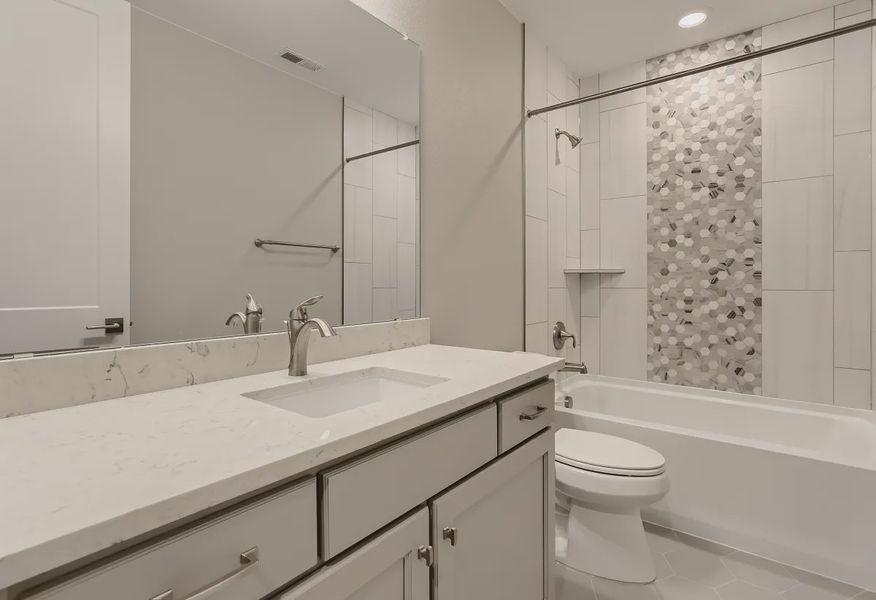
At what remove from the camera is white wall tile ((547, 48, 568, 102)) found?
2683 millimetres

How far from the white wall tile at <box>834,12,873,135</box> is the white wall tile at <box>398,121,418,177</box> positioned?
2158 millimetres

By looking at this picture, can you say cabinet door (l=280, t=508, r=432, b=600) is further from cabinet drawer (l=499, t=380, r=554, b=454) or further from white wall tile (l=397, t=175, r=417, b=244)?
white wall tile (l=397, t=175, r=417, b=244)

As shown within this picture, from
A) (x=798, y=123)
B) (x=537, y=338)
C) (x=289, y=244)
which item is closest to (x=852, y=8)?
(x=798, y=123)

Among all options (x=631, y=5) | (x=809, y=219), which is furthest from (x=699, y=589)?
(x=631, y=5)

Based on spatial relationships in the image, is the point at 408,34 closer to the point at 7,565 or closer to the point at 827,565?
the point at 7,565

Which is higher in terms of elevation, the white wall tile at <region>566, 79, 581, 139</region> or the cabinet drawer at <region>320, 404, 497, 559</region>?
the white wall tile at <region>566, 79, 581, 139</region>

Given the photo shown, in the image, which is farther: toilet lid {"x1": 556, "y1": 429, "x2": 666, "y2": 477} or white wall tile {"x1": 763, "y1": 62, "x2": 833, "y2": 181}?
white wall tile {"x1": 763, "y1": 62, "x2": 833, "y2": 181}

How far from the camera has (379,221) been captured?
1580 millimetres

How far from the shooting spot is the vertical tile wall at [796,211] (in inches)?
86.0

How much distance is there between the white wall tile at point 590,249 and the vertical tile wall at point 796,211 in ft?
0.61

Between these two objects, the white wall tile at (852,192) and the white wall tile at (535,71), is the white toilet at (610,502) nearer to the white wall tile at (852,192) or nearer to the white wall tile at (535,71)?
the white wall tile at (852,192)

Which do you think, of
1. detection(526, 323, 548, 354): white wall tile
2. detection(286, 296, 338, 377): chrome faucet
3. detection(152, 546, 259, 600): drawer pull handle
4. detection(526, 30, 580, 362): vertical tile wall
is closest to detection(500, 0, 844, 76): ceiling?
detection(526, 30, 580, 362): vertical tile wall

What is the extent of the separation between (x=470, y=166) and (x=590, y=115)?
1.46 meters

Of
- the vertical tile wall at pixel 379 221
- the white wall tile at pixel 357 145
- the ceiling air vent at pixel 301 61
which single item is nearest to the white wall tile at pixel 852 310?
the vertical tile wall at pixel 379 221
